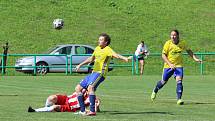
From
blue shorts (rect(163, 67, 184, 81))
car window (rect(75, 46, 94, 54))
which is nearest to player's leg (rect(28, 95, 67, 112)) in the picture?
blue shorts (rect(163, 67, 184, 81))

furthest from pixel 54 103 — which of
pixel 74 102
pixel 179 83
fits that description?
pixel 179 83

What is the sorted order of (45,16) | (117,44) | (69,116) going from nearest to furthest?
1. (69,116)
2. (117,44)
3. (45,16)

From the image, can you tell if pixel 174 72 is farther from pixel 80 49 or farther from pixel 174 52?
pixel 80 49

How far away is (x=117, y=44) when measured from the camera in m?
47.8

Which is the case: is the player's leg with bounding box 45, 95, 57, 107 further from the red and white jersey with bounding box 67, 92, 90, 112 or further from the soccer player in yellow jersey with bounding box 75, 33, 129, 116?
the soccer player in yellow jersey with bounding box 75, 33, 129, 116

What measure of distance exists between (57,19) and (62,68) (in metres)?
11.3

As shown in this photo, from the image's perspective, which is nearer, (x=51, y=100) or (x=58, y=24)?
(x=51, y=100)

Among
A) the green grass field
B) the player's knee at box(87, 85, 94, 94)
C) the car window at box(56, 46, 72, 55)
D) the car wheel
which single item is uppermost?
the car window at box(56, 46, 72, 55)

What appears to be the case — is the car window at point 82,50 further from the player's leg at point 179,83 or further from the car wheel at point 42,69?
the player's leg at point 179,83

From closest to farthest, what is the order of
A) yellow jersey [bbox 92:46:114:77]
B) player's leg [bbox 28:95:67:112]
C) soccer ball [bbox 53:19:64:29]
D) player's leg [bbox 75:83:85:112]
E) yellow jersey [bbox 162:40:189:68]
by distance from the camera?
player's leg [bbox 75:83:85:112] < yellow jersey [bbox 92:46:114:77] < player's leg [bbox 28:95:67:112] < yellow jersey [bbox 162:40:189:68] < soccer ball [bbox 53:19:64:29]

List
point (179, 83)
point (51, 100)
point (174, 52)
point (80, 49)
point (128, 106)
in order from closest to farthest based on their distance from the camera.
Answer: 1. point (51, 100)
2. point (128, 106)
3. point (179, 83)
4. point (174, 52)
5. point (80, 49)

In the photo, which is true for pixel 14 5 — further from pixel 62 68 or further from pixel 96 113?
pixel 96 113

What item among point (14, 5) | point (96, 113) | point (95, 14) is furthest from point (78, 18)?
point (96, 113)

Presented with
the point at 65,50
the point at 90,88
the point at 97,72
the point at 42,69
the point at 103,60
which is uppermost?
the point at 65,50
